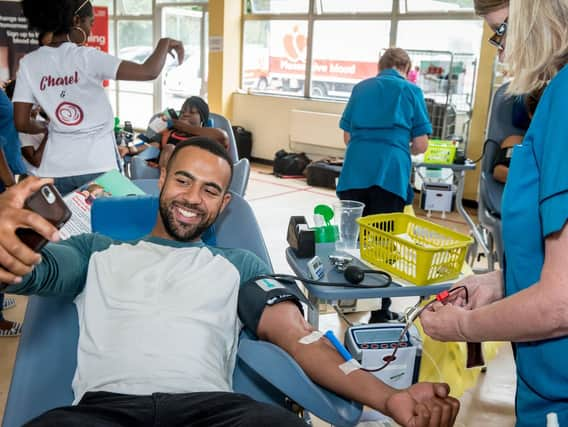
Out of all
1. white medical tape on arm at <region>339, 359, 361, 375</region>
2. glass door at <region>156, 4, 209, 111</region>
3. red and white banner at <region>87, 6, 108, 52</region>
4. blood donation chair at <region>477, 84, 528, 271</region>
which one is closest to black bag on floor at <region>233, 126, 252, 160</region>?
glass door at <region>156, 4, 209, 111</region>

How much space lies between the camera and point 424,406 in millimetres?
1112

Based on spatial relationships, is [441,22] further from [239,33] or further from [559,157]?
[559,157]

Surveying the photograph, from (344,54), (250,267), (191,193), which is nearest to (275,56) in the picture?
(344,54)

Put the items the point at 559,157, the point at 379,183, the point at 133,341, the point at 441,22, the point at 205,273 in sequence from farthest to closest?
the point at 441,22 → the point at 379,183 → the point at 205,273 → the point at 133,341 → the point at 559,157

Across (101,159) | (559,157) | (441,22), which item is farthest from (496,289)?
(441,22)

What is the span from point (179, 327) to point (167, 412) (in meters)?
0.24

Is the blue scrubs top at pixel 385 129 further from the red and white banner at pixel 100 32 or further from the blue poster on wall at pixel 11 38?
the red and white banner at pixel 100 32

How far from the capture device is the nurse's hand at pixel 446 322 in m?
1.01

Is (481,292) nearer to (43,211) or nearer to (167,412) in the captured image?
(167,412)

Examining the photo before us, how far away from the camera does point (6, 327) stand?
2.78 m

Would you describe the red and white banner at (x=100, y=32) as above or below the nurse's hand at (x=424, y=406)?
above

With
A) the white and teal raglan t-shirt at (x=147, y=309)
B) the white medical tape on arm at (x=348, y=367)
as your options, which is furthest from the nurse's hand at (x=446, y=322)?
the white and teal raglan t-shirt at (x=147, y=309)

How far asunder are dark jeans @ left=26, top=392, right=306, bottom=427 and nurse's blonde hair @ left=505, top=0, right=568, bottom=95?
0.82 metres

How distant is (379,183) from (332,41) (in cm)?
474
